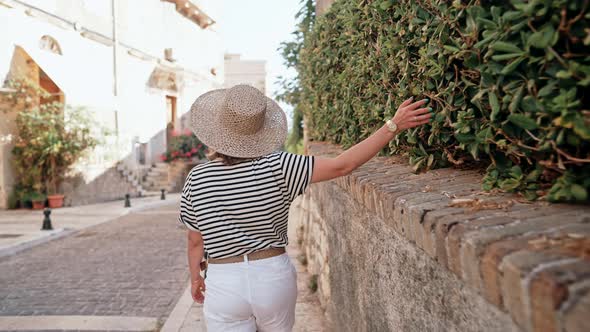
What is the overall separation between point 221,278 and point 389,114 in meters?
1.19

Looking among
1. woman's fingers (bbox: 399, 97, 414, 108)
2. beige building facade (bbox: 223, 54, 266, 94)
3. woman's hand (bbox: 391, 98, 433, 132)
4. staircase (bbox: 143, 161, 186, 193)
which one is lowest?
staircase (bbox: 143, 161, 186, 193)

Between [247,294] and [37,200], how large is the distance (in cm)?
1338

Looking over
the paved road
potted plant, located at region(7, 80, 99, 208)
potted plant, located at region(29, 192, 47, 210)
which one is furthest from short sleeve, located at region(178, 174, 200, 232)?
potted plant, located at region(29, 192, 47, 210)

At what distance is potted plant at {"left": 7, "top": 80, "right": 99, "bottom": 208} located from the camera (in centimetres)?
1364

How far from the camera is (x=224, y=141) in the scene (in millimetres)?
2273

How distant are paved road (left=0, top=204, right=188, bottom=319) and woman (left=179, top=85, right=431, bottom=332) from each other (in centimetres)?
315

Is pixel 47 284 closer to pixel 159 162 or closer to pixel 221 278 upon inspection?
pixel 221 278

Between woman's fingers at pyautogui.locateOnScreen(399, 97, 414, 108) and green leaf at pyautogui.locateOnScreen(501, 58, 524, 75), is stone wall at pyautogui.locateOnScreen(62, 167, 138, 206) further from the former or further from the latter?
green leaf at pyautogui.locateOnScreen(501, 58, 524, 75)

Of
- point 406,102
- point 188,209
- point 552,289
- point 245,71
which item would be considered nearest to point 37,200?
point 188,209

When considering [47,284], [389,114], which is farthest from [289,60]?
[389,114]

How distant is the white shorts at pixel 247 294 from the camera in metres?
2.31

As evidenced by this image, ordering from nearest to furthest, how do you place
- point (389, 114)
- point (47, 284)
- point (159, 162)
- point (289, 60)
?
point (389, 114)
point (47, 284)
point (289, 60)
point (159, 162)

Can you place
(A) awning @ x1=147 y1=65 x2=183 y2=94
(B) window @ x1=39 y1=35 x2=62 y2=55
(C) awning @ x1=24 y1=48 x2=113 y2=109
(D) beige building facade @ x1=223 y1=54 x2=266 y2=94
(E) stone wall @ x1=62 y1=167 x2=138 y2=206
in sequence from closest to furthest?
(C) awning @ x1=24 y1=48 x2=113 y2=109 < (B) window @ x1=39 y1=35 x2=62 y2=55 < (E) stone wall @ x1=62 y1=167 x2=138 y2=206 < (A) awning @ x1=147 y1=65 x2=183 y2=94 < (D) beige building facade @ x1=223 y1=54 x2=266 y2=94

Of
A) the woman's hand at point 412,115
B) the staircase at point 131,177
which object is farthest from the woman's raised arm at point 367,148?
the staircase at point 131,177
